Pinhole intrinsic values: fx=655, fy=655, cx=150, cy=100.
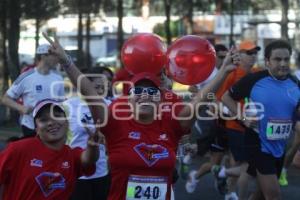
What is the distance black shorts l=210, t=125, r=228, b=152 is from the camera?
339 inches

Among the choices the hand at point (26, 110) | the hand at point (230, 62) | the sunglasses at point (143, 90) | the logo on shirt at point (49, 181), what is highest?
the hand at point (230, 62)

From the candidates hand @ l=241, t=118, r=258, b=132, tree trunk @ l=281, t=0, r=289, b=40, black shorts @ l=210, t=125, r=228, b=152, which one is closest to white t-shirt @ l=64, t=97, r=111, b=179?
hand @ l=241, t=118, r=258, b=132

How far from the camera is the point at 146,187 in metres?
4.22

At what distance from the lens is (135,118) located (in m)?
4.25

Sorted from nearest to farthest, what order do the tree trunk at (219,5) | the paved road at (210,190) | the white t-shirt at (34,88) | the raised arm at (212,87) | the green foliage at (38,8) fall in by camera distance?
the raised arm at (212,87)
the white t-shirt at (34,88)
the paved road at (210,190)
the green foliage at (38,8)
the tree trunk at (219,5)

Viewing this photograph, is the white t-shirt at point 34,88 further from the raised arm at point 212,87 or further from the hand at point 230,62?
the hand at point 230,62

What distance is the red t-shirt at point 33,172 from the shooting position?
4012 mm

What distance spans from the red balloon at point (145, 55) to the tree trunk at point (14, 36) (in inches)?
458

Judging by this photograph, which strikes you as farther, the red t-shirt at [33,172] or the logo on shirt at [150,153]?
the logo on shirt at [150,153]

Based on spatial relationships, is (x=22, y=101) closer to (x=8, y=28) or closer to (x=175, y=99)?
(x=175, y=99)

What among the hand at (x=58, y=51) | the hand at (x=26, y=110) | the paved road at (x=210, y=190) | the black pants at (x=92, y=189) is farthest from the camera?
the paved road at (x=210, y=190)

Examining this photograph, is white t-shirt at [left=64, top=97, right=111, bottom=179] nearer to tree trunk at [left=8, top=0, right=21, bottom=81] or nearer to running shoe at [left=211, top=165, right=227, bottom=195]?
running shoe at [left=211, top=165, right=227, bottom=195]

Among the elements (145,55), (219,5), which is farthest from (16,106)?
(219,5)

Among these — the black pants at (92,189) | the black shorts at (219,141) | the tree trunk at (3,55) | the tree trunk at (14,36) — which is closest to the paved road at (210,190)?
the black shorts at (219,141)
